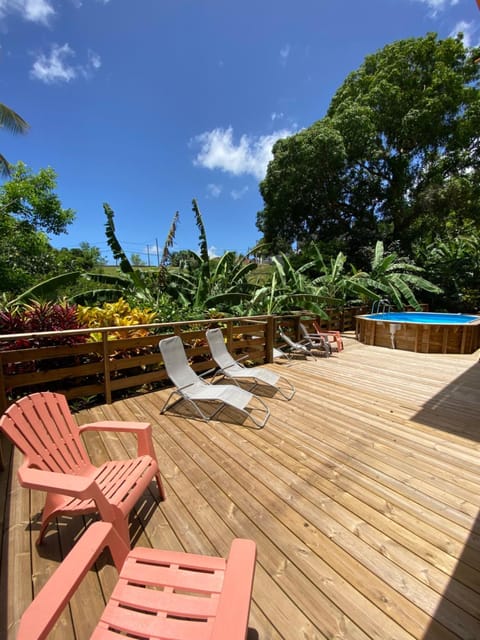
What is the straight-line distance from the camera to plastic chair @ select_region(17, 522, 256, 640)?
0.93 meters

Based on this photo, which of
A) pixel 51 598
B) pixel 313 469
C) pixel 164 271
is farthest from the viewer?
pixel 164 271

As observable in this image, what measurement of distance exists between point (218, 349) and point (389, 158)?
16.5 metres

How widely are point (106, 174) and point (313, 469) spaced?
25.3 m

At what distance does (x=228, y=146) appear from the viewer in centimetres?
1889

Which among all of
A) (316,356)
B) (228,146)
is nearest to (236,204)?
(228,146)

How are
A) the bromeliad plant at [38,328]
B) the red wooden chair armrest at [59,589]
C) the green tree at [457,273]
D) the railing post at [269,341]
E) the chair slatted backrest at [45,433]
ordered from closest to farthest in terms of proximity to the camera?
the red wooden chair armrest at [59,589] → the chair slatted backrest at [45,433] → the bromeliad plant at [38,328] → the railing post at [269,341] → the green tree at [457,273]

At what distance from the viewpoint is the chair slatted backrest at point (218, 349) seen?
15.1 feet

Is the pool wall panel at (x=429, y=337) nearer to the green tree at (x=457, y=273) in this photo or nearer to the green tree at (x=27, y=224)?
the green tree at (x=457, y=273)

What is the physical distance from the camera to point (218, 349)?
473 cm

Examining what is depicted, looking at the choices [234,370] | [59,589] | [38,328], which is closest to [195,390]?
[234,370]

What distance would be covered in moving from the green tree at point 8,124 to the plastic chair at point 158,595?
16.4 m

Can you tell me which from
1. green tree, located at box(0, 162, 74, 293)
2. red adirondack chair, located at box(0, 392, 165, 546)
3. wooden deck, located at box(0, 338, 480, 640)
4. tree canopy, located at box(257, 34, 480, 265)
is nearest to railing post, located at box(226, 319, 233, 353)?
wooden deck, located at box(0, 338, 480, 640)

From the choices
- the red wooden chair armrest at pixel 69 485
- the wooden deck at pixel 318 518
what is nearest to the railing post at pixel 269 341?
the wooden deck at pixel 318 518

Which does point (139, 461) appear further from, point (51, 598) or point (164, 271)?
point (164, 271)
